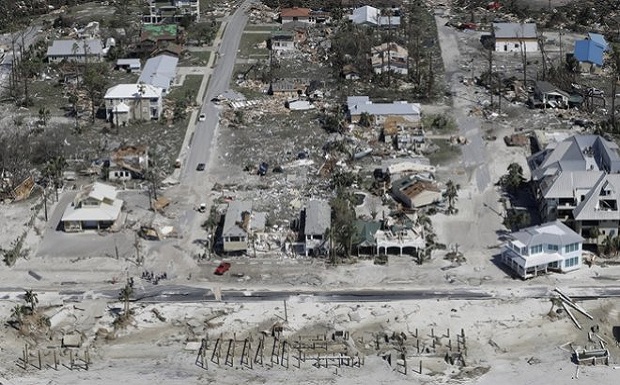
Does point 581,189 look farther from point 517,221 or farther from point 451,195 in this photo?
point 451,195

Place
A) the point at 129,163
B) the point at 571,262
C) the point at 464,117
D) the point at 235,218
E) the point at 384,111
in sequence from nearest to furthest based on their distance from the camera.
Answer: the point at 571,262 → the point at 235,218 → the point at 129,163 → the point at 384,111 → the point at 464,117

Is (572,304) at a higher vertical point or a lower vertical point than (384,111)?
lower

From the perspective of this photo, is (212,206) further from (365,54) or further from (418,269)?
(365,54)

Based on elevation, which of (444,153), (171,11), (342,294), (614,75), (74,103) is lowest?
(342,294)

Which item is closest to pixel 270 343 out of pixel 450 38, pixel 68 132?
pixel 68 132

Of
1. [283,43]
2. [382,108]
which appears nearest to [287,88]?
[382,108]

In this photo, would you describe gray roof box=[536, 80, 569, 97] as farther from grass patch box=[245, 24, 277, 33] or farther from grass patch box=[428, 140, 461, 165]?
grass patch box=[245, 24, 277, 33]
